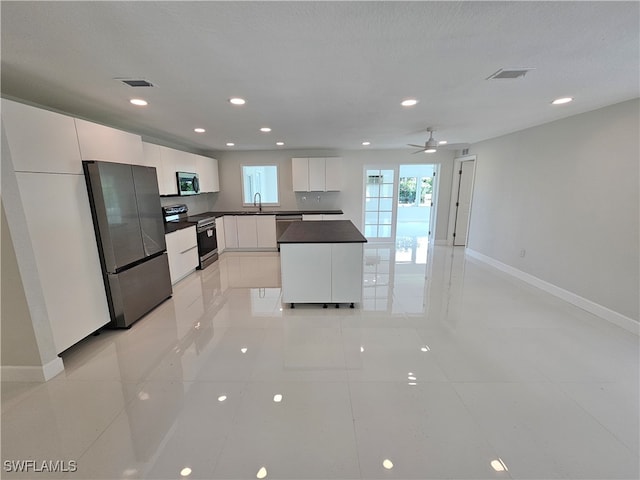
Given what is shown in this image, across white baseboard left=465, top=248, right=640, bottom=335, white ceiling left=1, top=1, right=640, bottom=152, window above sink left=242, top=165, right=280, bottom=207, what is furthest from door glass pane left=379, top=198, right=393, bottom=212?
white ceiling left=1, top=1, right=640, bottom=152

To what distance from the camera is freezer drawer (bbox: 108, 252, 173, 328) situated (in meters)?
2.70

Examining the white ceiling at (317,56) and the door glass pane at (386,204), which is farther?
the door glass pane at (386,204)

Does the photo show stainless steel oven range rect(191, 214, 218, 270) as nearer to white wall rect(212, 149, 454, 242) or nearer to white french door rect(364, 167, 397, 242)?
white wall rect(212, 149, 454, 242)

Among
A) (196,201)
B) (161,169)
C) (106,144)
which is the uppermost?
(106,144)

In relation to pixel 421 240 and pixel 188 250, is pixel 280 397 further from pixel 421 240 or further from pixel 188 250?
pixel 421 240

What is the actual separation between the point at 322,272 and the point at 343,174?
3859 millimetres

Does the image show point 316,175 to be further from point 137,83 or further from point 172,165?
point 137,83

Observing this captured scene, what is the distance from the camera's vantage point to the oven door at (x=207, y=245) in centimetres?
484

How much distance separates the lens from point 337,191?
650cm

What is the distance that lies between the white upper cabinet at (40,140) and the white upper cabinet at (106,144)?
0.08 m

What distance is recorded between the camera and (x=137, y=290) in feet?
9.59

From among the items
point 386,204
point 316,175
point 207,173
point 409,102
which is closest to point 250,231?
point 207,173

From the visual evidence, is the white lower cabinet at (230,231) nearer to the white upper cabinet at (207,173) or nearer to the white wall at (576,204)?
the white upper cabinet at (207,173)

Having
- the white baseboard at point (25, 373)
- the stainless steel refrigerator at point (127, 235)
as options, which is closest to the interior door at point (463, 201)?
the stainless steel refrigerator at point (127, 235)
